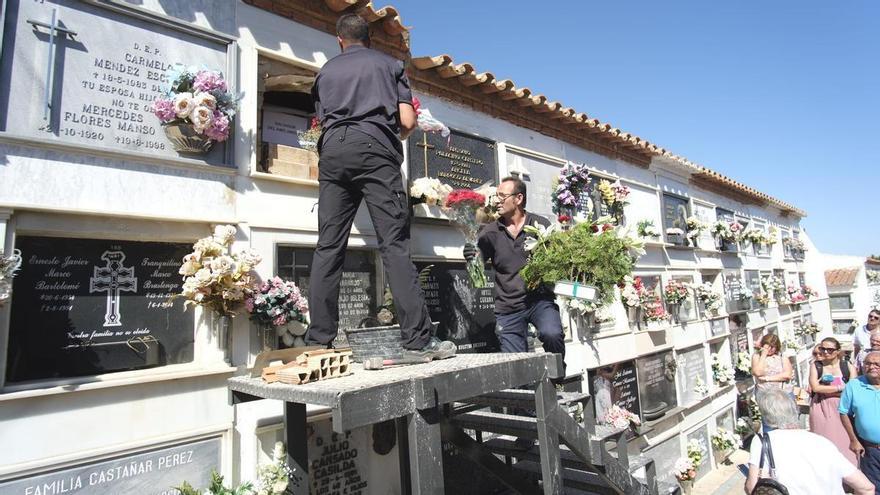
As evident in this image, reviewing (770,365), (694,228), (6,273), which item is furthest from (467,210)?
(694,228)

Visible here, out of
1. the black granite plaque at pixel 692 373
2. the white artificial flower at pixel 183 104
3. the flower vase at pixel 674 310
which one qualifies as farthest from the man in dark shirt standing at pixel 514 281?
the black granite plaque at pixel 692 373

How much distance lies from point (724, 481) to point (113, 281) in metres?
10.1

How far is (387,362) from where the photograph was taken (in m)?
2.69

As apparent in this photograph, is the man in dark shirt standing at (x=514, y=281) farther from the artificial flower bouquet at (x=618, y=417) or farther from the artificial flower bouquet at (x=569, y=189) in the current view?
the artificial flower bouquet at (x=618, y=417)

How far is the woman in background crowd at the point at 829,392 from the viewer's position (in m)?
5.52

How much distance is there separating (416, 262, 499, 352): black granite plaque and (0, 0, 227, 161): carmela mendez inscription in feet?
7.88

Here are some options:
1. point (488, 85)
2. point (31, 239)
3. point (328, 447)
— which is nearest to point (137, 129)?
point (31, 239)

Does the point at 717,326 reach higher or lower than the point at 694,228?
lower

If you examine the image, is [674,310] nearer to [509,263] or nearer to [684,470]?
[684,470]

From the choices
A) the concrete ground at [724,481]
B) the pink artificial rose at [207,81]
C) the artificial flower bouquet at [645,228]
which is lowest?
the concrete ground at [724,481]

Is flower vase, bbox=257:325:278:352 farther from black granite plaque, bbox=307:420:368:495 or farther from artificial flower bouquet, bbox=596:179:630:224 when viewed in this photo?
artificial flower bouquet, bbox=596:179:630:224

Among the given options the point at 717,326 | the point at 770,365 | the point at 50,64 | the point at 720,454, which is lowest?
the point at 720,454

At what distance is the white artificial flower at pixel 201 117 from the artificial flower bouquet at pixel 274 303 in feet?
4.00

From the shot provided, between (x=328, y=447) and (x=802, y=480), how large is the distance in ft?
11.4
